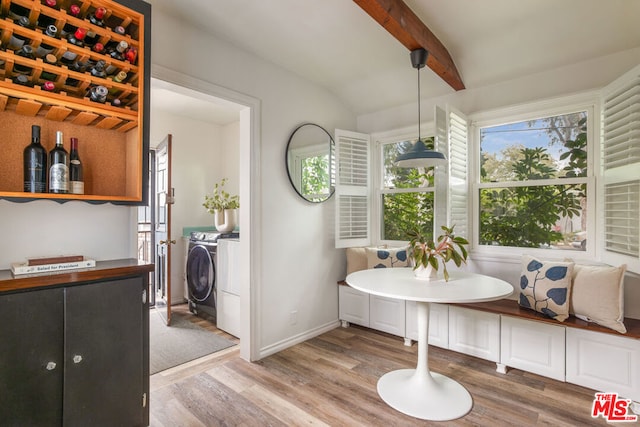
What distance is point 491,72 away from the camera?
9.64 ft

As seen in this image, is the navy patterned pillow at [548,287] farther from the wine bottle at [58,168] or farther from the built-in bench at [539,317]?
the wine bottle at [58,168]

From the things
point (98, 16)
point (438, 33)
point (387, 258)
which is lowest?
point (387, 258)

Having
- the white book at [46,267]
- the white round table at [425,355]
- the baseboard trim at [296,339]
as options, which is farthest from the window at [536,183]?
the white book at [46,267]

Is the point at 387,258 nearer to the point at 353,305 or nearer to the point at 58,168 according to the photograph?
the point at 353,305

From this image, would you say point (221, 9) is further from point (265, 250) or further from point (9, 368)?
point (9, 368)

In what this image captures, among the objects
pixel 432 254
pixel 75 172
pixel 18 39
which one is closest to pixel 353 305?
pixel 432 254

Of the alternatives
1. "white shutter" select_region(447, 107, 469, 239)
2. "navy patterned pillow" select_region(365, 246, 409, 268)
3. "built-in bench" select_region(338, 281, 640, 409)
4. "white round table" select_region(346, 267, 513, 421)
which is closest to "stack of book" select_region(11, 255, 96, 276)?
"white round table" select_region(346, 267, 513, 421)

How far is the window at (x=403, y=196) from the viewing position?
354cm

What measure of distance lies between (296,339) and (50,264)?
2.12 meters

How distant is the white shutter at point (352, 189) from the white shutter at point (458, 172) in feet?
3.43

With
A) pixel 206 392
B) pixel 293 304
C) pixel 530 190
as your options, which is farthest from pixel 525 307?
pixel 206 392

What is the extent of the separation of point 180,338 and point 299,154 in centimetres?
219

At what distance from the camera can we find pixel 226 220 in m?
3.93

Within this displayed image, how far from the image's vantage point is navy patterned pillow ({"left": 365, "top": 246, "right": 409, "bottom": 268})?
3328mm
